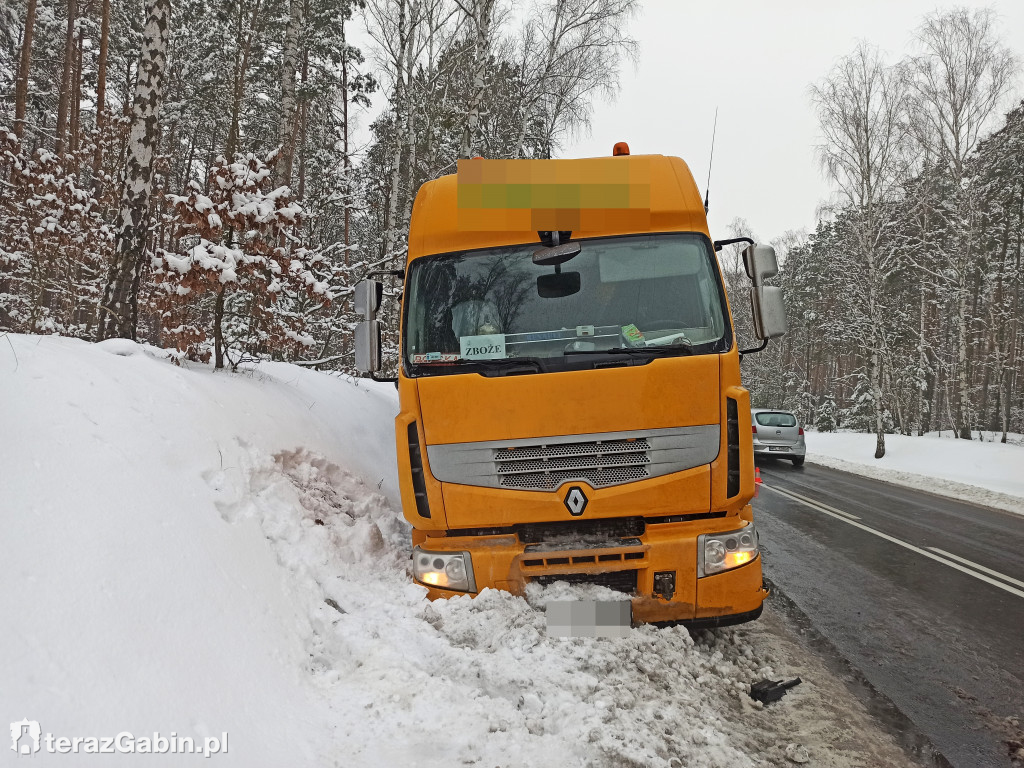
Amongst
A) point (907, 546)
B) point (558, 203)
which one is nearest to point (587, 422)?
point (558, 203)

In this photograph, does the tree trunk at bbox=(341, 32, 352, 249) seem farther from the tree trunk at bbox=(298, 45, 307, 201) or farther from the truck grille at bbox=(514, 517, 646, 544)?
the truck grille at bbox=(514, 517, 646, 544)

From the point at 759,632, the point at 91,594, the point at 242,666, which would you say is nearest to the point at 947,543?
the point at 759,632

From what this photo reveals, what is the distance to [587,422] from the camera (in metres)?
3.66

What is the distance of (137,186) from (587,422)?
6.14m

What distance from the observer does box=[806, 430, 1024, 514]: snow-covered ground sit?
40.4ft

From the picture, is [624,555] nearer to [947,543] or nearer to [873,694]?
[873,694]

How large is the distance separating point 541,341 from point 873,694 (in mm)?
2775

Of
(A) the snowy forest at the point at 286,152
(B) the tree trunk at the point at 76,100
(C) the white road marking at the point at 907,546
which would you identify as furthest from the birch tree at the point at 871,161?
(B) the tree trunk at the point at 76,100

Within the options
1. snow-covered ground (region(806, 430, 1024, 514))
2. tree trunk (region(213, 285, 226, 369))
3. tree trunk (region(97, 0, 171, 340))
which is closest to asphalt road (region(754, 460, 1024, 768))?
snow-covered ground (region(806, 430, 1024, 514))

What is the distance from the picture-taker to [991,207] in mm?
28734

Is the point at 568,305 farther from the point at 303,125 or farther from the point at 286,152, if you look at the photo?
the point at 303,125

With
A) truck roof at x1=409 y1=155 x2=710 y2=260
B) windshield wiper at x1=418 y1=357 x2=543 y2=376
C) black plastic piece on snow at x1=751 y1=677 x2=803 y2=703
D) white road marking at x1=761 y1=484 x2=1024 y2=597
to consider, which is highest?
truck roof at x1=409 y1=155 x2=710 y2=260

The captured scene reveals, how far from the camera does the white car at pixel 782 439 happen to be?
56.5ft

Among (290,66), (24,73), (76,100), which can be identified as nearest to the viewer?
(290,66)
